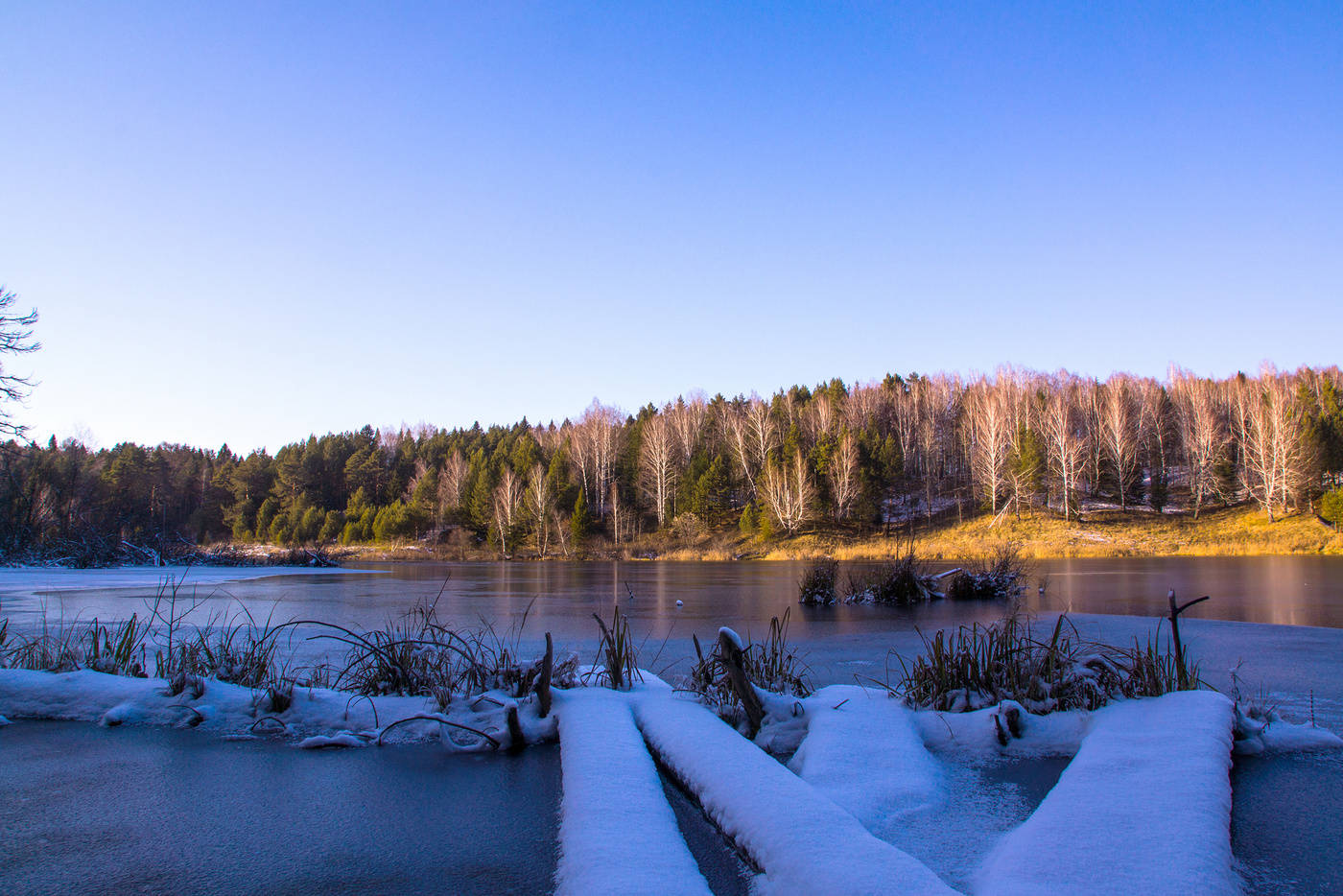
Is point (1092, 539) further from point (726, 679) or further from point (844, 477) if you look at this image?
point (726, 679)

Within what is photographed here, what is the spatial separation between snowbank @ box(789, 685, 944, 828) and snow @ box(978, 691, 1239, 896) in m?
0.56

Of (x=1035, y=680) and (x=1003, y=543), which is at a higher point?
(x=1035, y=680)

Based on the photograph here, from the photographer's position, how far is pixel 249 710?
474 cm

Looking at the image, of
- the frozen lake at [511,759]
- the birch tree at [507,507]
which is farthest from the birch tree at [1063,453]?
the birch tree at [507,507]

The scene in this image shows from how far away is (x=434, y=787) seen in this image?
354 centimetres

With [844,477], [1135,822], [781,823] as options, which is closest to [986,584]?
[1135,822]

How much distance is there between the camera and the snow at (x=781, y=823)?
2066 millimetres

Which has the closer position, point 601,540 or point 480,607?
point 480,607

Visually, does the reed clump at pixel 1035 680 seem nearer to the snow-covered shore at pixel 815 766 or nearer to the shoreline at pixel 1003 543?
the snow-covered shore at pixel 815 766

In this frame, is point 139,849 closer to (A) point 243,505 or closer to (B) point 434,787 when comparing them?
(B) point 434,787

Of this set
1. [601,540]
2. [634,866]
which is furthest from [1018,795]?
[601,540]

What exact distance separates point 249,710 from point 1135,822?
15.8 feet

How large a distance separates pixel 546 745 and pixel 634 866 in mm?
2172

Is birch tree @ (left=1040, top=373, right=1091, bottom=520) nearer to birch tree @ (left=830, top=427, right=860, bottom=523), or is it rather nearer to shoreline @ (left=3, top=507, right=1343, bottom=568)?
shoreline @ (left=3, top=507, right=1343, bottom=568)
